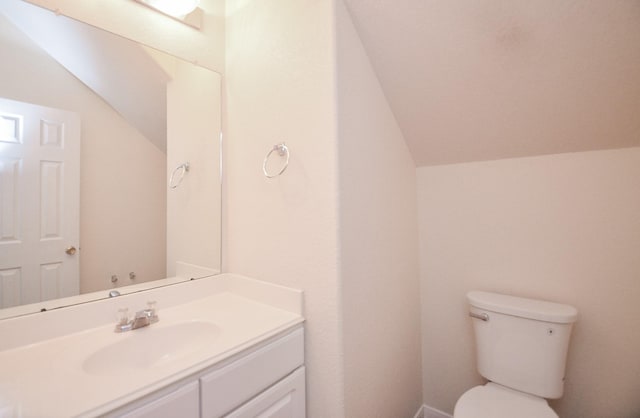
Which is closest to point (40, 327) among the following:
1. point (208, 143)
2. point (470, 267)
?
point (208, 143)

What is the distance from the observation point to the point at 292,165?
1.12 metres

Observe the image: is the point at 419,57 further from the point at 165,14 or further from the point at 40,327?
the point at 40,327

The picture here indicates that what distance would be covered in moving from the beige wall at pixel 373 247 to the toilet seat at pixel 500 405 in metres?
0.32

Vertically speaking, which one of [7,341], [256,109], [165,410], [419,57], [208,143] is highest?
[419,57]

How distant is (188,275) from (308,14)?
48.6 inches

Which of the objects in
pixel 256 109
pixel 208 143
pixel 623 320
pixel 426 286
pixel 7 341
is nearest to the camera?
pixel 7 341

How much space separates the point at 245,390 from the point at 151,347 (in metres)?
0.41

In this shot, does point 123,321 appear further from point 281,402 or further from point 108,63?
point 108,63

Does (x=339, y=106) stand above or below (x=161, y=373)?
above

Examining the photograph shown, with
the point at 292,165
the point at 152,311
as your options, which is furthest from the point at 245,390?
the point at 292,165

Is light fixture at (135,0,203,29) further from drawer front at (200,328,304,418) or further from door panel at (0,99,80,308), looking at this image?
drawer front at (200,328,304,418)

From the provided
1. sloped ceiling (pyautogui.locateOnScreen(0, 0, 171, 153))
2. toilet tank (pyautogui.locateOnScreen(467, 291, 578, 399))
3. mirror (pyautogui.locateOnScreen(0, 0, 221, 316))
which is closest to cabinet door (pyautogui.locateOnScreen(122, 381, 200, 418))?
mirror (pyautogui.locateOnScreen(0, 0, 221, 316))

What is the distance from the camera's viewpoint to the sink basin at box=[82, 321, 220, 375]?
865 millimetres

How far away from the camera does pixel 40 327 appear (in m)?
0.90
